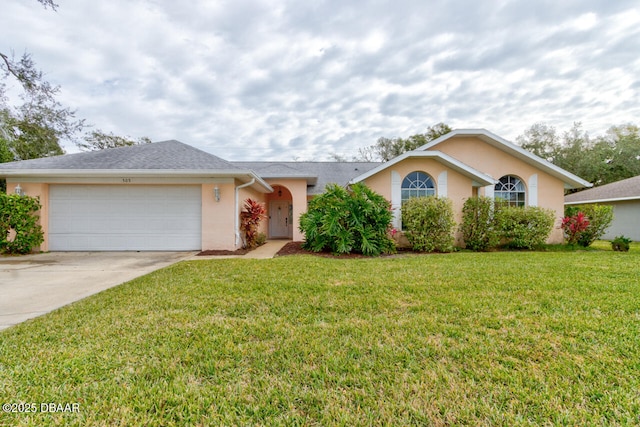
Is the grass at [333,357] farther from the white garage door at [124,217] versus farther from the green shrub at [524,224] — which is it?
the green shrub at [524,224]

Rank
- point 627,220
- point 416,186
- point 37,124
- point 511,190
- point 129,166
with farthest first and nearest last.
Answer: point 37,124 < point 627,220 < point 511,190 < point 416,186 < point 129,166

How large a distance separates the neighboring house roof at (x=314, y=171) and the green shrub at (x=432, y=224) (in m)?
4.97

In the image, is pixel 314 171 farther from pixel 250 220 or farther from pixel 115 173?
pixel 115 173

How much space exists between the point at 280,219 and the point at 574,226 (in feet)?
49.5

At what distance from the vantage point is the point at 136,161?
1030 cm

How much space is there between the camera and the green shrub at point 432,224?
10067 millimetres

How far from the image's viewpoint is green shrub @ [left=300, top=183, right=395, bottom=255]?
9305 mm

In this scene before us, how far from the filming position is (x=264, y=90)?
589 inches

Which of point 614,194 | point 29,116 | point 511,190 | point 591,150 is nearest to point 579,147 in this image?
point 591,150

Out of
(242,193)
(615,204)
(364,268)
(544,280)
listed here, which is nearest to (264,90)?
(242,193)

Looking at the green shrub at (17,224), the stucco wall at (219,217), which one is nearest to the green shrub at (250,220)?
the stucco wall at (219,217)

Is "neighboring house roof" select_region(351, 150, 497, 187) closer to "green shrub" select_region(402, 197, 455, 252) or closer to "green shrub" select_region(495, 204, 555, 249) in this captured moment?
"green shrub" select_region(495, 204, 555, 249)

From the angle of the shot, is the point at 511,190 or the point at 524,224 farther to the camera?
the point at 511,190

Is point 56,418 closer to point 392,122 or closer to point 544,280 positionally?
point 544,280
